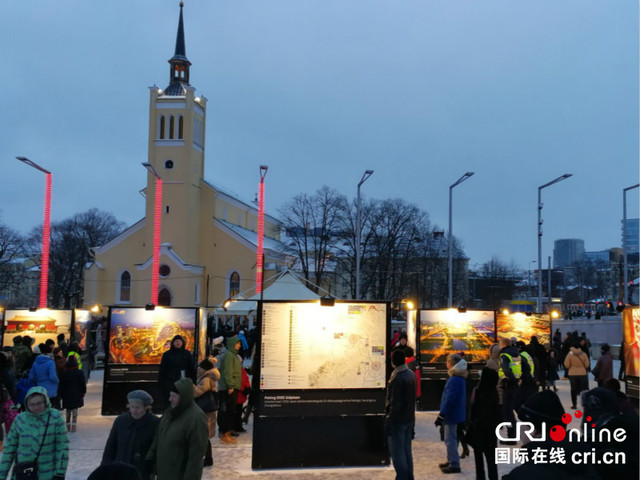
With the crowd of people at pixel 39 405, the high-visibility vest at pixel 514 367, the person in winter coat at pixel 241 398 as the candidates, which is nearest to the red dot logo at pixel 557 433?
the crowd of people at pixel 39 405

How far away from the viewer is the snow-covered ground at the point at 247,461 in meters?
Result: 9.44

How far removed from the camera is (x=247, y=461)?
33.9 feet

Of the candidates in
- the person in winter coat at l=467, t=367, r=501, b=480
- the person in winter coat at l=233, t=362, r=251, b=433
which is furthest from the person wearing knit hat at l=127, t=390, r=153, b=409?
the person in winter coat at l=233, t=362, r=251, b=433

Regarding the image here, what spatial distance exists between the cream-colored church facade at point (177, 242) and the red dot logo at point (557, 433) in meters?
48.4

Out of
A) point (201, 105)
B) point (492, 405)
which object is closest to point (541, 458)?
point (492, 405)

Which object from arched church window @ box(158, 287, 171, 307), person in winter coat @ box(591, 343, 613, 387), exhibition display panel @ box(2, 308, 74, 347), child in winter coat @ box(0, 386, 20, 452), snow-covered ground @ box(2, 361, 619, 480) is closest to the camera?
snow-covered ground @ box(2, 361, 619, 480)

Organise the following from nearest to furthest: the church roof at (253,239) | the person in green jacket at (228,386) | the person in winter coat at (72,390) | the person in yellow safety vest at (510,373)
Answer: the person in yellow safety vest at (510,373)
the person in green jacket at (228,386)
the person in winter coat at (72,390)
the church roof at (253,239)

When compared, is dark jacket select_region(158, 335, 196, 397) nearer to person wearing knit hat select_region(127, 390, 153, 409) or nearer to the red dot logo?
person wearing knit hat select_region(127, 390, 153, 409)

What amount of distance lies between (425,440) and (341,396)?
327 centimetres

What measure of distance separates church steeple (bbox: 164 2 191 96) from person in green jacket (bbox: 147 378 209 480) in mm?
50831

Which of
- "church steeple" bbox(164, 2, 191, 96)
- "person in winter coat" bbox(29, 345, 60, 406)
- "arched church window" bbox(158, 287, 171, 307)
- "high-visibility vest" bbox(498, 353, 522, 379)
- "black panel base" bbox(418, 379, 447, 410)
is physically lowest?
"black panel base" bbox(418, 379, 447, 410)

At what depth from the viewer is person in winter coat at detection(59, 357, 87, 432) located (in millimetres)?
12586

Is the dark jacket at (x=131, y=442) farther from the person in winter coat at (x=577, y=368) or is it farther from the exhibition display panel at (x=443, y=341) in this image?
the person in winter coat at (x=577, y=368)

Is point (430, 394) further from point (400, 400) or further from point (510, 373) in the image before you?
point (400, 400)
